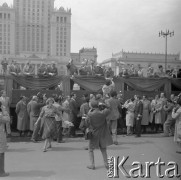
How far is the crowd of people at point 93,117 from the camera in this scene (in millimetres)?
7980

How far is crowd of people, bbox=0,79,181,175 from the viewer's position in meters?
7.98

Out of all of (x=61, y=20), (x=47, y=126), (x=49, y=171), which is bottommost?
(x=49, y=171)

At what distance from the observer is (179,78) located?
52.2 ft

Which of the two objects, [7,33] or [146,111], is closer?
[146,111]

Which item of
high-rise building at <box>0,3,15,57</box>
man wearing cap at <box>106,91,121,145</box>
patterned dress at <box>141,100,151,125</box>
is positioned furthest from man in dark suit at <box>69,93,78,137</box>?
high-rise building at <box>0,3,15,57</box>

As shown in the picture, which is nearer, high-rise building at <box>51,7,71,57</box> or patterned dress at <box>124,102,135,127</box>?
patterned dress at <box>124,102,135,127</box>

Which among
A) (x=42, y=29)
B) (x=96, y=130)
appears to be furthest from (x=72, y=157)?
(x=42, y=29)

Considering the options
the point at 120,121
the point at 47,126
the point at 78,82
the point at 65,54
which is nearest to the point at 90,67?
the point at 78,82

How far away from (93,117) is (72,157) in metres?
1.85

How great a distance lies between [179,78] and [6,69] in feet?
27.3

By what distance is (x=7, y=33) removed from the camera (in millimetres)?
121688

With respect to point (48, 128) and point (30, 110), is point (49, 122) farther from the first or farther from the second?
point (30, 110)

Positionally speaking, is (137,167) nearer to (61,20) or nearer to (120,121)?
(120,121)

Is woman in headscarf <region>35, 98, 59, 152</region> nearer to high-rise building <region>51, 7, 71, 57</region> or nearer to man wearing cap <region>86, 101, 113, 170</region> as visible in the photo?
man wearing cap <region>86, 101, 113, 170</region>
